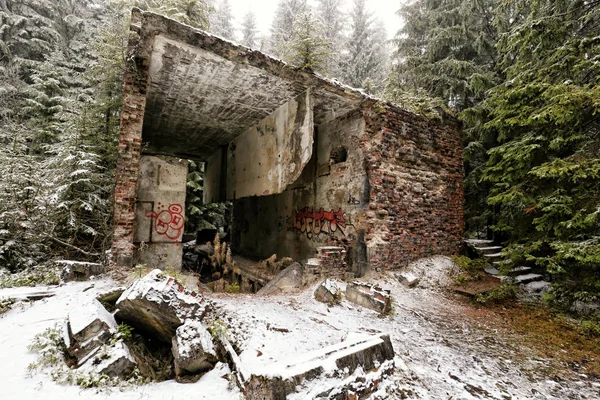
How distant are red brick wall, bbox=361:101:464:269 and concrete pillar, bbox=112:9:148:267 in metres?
4.77

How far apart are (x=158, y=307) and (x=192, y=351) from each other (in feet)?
2.12

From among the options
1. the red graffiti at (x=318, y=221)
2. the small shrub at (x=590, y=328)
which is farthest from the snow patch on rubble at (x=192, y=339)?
the small shrub at (x=590, y=328)

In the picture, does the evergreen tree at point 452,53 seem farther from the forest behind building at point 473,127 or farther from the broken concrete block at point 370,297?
the broken concrete block at point 370,297

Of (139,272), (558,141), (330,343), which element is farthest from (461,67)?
(139,272)

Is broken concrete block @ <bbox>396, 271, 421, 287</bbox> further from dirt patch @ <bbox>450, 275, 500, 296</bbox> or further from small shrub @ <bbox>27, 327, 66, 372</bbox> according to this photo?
small shrub @ <bbox>27, 327, 66, 372</bbox>

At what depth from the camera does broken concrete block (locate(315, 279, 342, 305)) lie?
5.16 meters

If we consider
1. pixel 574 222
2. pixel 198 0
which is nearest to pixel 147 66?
pixel 198 0

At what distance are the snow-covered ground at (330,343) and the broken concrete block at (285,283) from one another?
24.5 inches

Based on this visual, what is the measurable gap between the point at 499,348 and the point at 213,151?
10534 millimetres

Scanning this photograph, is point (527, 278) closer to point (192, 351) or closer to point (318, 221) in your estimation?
point (318, 221)

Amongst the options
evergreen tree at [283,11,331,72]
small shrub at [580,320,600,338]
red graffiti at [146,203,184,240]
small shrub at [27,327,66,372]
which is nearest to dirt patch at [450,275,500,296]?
small shrub at [580,320,600,338]

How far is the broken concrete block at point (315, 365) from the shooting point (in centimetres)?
227

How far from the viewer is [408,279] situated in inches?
249

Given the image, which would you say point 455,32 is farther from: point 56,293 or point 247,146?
point 56,293
